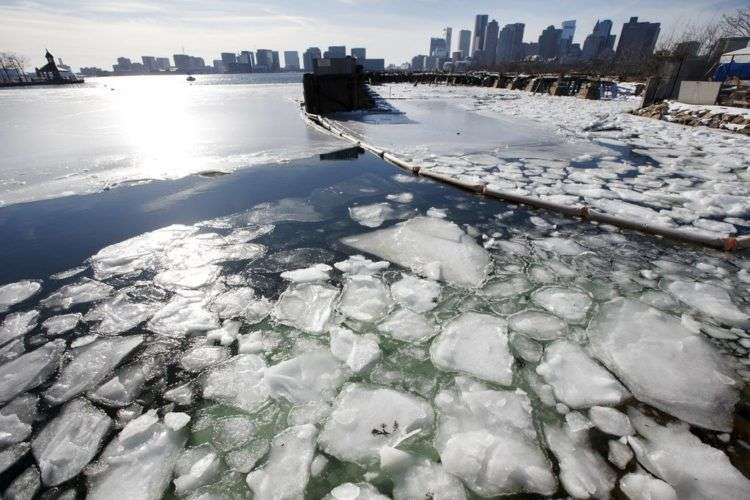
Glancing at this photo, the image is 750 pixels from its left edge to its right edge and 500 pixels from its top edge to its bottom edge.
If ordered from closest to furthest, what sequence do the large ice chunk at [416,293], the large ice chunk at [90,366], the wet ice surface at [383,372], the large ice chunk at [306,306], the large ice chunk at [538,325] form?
the wet ice surface at [383,372], the large ice chunk at [90,366], the large ice chunk at [538,325], the large ice chunk at [306,306], the large ice chunk at [416,293]

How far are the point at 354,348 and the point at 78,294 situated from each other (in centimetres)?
224

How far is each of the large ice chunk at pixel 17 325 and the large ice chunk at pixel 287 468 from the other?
2017 millimetres

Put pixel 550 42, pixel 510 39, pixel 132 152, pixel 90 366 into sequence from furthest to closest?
Result: 1. pixel 510 39
2. pixel 550 42
3. pixel 132 152
4. pixel 90 366

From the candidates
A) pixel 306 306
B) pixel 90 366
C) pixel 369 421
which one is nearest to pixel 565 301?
pixel 369 421

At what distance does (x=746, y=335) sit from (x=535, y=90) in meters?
23.0

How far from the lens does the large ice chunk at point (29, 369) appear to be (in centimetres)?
185

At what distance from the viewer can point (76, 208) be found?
167 inches

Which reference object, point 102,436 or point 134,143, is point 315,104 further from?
point 102,436

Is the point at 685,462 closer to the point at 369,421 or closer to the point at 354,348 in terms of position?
the point at 369,421

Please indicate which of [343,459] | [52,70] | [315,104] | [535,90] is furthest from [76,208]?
[52,70]

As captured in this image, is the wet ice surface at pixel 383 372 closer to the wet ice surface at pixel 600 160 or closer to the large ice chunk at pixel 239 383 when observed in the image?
the large ice chunk at pixel 239 383

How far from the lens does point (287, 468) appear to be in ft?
4.80

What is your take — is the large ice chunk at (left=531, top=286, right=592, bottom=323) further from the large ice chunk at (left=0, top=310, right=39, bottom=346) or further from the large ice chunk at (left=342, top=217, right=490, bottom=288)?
the large ice chunk at (left=0, top=310, right=39, bottom=346)

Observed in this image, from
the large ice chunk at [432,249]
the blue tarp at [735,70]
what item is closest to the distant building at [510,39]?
the blue tarp at [735,70]
